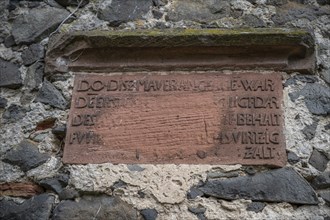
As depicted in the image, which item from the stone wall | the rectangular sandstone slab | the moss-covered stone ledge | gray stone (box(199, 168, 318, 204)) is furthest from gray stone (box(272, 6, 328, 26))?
gray stone (box(199, 168, 318, 204))

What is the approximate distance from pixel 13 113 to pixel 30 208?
51cm

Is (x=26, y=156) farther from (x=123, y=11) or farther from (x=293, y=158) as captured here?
(x=293, y=158)

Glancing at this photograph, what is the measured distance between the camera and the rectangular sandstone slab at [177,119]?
7.60 feet

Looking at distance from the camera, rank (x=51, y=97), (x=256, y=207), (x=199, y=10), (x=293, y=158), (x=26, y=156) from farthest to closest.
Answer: (x=199, y=10), (x=51, y=97), (x=26, y=156), (x=293, y=158), (x=256, y=207)

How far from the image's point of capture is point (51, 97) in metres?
2.51

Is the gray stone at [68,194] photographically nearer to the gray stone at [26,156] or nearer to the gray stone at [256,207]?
the gray stone at [26,156]

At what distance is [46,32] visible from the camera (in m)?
2.73

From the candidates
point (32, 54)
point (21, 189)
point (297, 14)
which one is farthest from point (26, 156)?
point (297, 14)

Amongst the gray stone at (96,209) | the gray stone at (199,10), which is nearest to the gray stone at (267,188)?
the gray stone at (96,209)

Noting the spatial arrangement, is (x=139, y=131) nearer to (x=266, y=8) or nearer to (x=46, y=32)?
(x=46, y=32)

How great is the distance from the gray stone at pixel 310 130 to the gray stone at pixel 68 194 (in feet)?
3.39

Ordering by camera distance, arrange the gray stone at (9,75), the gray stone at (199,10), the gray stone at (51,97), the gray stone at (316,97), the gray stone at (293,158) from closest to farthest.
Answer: the gray stone at (293,158) < the gray stone at (316,97) < the gray stone at (51,97) < the gray stone at (9,75) < the gray stone at (199,10)

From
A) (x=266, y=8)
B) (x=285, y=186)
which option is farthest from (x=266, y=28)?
(x=285, y=186)

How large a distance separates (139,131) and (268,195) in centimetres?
→ 64
